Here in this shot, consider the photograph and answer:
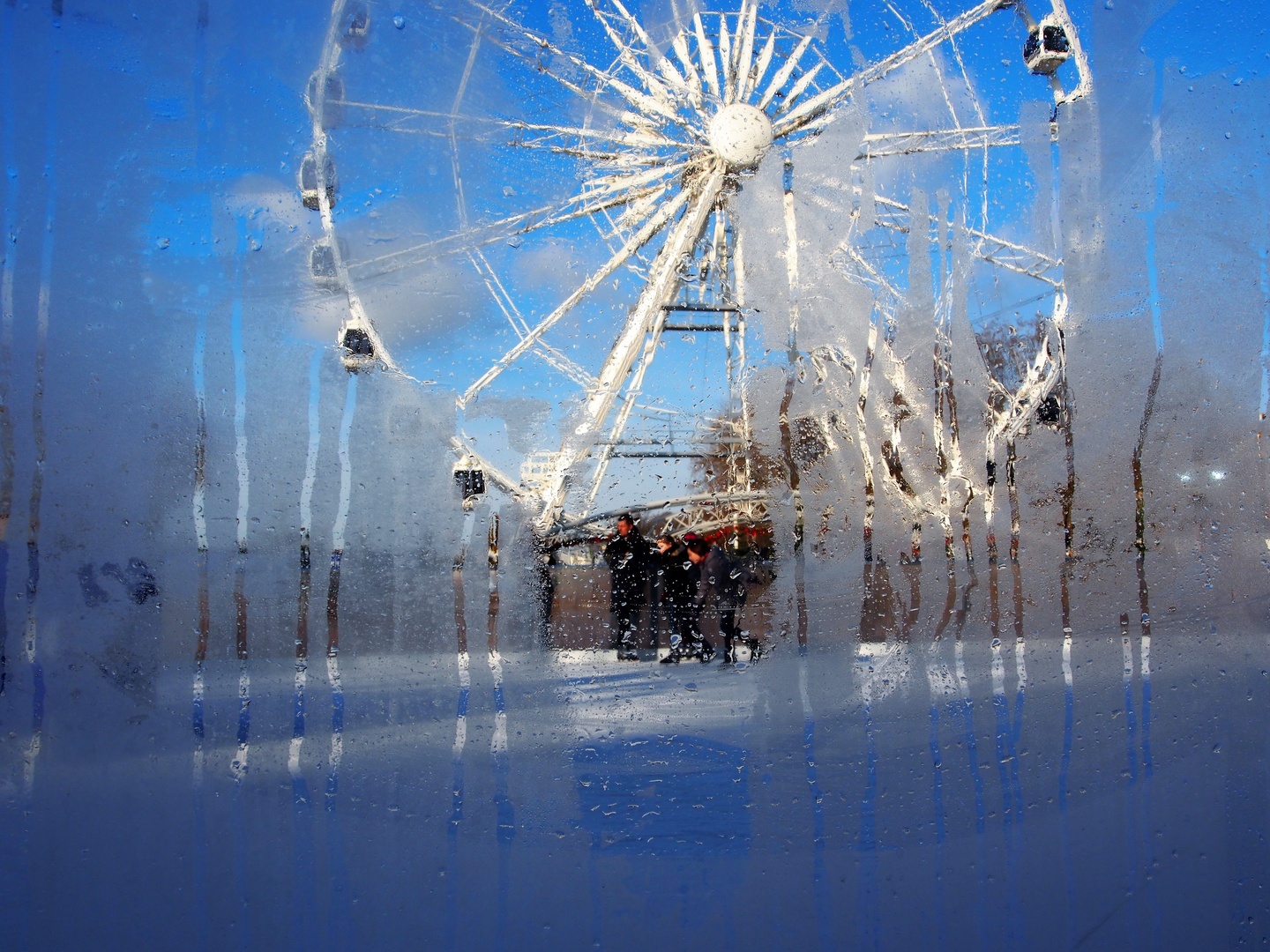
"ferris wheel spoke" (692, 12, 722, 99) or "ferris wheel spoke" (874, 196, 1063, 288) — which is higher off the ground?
"ferris wheel spoke" (692, 12, 722, 99)

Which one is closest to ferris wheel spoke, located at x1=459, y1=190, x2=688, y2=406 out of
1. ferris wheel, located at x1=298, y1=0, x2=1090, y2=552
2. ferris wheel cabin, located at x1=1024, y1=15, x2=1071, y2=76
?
ferris wheel, located at x1=298, y1=0, x2=1090, y2=552

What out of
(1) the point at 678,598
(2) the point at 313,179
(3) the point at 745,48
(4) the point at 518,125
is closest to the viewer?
(2) the point at 313,179

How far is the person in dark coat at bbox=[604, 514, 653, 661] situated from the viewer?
170cm

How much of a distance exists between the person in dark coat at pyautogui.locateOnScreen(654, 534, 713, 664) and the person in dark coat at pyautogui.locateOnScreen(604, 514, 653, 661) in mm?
43

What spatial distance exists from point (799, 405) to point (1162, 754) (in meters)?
1.32

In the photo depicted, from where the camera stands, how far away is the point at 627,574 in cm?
172

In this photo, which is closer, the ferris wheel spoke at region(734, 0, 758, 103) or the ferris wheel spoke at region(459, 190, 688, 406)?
the ferris wheel spoke at region(459, 190, 688, 406)

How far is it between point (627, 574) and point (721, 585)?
0.82 feet

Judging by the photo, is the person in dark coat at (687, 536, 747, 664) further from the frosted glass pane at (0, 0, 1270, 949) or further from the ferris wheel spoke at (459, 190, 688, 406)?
the ferris wheel spoke at (459, 190, 688, 406)

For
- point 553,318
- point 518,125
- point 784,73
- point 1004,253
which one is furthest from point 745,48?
point 553,318

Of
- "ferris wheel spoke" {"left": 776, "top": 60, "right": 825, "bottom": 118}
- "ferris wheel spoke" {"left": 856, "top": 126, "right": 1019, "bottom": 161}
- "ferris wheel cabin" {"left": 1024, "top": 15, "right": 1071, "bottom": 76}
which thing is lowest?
"ferris wheel spoke" {"left": 856, "top": 126, "right": 1019, "bottom": 161}

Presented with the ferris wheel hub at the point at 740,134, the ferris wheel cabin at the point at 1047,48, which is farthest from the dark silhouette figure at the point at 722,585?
the ferris wheel cabin at the point at 1047,48

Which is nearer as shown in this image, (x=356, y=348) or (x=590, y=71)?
(x=356, y=348)

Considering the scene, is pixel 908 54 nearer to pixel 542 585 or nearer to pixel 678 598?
pixel 678 598
